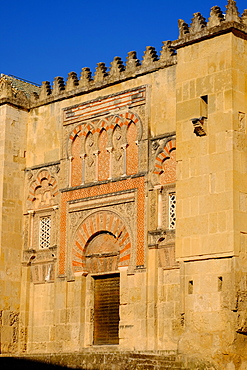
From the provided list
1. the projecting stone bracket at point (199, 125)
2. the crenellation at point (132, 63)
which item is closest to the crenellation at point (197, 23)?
the projecting stone bracket at point (199, 125)

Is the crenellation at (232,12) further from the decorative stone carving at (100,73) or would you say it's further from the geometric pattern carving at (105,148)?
the decorative stone carving at (100,73)

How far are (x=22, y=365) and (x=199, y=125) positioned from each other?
5075mm

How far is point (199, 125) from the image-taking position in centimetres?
1319

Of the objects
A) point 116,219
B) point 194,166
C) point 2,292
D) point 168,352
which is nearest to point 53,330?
point 2,292

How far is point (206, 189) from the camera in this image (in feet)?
42.8

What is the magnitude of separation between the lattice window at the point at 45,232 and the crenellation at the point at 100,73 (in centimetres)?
281

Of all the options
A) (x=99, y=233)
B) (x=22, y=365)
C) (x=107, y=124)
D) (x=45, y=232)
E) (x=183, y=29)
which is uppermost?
(x=183, y=29)

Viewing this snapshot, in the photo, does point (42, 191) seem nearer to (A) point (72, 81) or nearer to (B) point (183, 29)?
(A) point (72, 81)

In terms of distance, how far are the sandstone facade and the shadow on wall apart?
0.67 ft

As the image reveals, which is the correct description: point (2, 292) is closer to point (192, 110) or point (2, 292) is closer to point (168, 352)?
point (168, 352)

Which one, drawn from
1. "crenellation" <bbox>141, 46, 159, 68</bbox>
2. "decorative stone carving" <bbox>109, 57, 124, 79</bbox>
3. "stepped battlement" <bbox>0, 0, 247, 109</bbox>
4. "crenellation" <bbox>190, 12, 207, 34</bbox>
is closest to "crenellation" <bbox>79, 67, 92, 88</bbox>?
"stepped battlement" <bbox>0, 0, 247, 109</bbox>

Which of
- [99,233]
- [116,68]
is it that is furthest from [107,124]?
[99,233]

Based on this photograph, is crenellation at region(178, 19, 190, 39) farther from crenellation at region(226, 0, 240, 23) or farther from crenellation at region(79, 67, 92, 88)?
crenellation at region(79, 67, 92, 88)

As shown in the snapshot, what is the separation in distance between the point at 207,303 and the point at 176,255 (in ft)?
3.24
